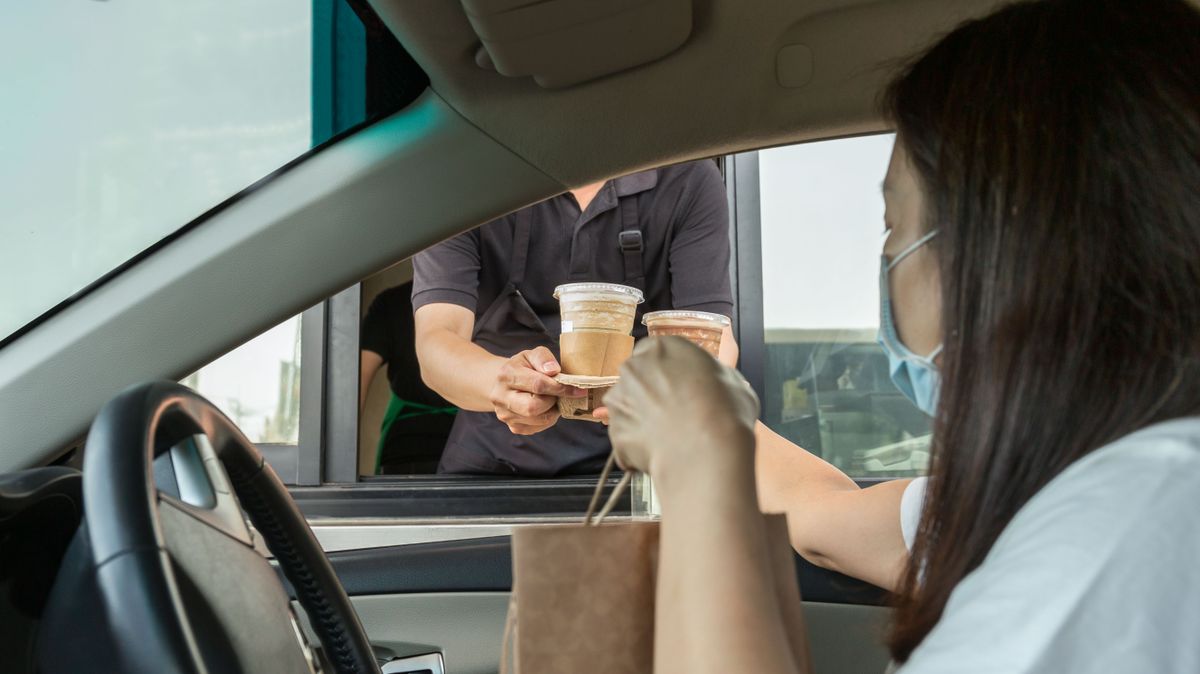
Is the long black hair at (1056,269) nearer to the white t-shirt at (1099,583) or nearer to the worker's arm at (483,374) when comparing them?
the white t-shirt at (1099,583)

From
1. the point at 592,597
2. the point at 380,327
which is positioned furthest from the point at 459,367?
the point at 380,327

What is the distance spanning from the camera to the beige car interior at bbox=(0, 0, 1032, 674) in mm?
1183

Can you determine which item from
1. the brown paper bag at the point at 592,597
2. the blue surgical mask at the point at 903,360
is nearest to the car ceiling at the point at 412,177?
the blue surgical mask at the point at 903,360

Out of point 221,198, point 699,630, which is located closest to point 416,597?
point 221,198

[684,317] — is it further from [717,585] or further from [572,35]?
[717,585]

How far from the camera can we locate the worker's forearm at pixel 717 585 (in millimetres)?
689

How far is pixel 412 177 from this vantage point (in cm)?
129

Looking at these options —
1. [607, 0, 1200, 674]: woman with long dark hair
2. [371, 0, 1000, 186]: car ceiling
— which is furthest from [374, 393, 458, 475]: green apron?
[607, 0, 1200, 674]: woman with long dark hair

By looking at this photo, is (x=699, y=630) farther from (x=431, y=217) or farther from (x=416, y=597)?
(x=416, y=597)

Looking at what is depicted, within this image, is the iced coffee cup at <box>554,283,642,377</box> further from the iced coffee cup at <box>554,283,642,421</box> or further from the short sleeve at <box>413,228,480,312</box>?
the short sleeve at <box>413,228,480,312</box>

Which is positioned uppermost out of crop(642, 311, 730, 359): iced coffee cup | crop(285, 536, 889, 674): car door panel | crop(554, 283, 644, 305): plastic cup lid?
crop(554, 283, 644, 305): plastic cup lid

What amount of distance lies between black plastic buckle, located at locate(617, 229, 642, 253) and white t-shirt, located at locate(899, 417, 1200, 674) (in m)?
1.73

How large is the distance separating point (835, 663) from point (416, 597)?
2.12 feet

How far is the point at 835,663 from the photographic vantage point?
1627mm
